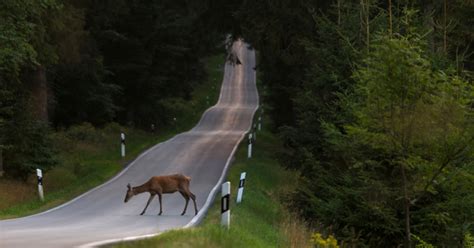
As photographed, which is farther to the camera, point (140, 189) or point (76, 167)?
point (76, 167)

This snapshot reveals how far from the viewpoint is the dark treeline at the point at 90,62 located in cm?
2325

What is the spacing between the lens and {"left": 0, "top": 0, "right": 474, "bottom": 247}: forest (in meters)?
14.3

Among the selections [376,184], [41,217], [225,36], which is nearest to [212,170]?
[225,36]

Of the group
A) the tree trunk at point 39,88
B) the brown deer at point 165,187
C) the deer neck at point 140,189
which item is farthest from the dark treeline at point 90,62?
the brown deer at point 165,187

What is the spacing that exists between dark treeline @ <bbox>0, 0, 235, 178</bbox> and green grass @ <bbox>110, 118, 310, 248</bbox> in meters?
6.33

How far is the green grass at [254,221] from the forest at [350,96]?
3.19ft

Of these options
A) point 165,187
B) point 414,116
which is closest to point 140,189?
point 165,187

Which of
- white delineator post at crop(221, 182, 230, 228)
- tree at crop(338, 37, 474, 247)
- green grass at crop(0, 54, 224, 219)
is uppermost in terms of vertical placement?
tree at crop(338, 37, 474, 247)

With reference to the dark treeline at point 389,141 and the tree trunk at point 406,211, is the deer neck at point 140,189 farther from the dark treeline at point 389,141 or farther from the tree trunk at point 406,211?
the tree trunk at point 406,211

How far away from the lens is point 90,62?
119ft

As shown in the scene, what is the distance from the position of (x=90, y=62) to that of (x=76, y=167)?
9.27m

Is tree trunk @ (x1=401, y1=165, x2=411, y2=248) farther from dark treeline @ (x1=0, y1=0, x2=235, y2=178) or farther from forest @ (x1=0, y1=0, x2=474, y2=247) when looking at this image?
dark treeline @ (x1=0, y1=0, x2=235, y2=178)

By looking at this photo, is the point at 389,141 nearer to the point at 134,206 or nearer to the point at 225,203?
the point at 225,203

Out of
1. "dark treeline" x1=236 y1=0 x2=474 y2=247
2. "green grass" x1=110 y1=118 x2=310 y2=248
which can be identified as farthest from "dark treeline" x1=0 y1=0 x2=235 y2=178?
"dark treeline" x1=236 y1=0 x2=474 y2=247
